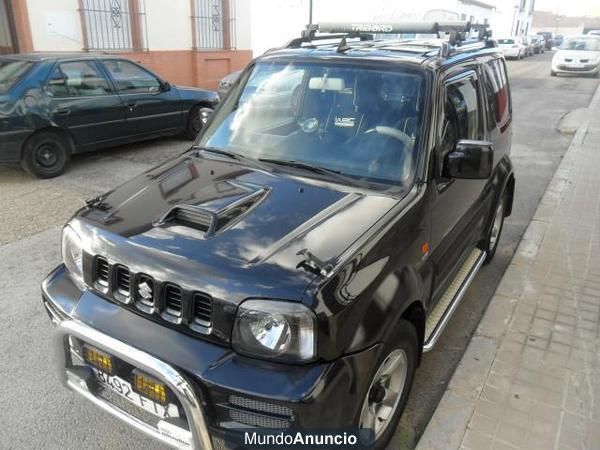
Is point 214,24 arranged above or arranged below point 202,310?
above

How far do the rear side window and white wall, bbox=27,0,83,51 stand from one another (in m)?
9.69

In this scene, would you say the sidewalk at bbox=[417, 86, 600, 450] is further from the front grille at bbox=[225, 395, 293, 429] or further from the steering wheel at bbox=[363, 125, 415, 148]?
the steering wheel at bbox=[363, 125, 415, 148]

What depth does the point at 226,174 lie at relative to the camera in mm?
2881

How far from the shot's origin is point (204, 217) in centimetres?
239

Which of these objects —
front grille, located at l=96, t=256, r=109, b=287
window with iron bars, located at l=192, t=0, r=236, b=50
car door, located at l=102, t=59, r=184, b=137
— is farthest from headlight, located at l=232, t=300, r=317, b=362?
window with iron bars, located at l=192, t=0, r=236, b=50

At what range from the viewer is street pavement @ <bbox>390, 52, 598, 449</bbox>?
10.0 ft

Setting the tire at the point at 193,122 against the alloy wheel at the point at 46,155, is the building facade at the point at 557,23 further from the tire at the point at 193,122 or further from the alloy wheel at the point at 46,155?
the alloy wheel at the point at 46,155

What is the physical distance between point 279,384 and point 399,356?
0.79 m

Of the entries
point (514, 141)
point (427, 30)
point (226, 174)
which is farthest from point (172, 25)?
point (226, 174)

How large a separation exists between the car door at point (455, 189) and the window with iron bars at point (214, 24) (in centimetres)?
1188

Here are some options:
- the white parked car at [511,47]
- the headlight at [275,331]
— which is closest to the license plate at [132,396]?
the headlight at [275,331]

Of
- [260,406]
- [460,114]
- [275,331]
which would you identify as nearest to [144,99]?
[460,114]

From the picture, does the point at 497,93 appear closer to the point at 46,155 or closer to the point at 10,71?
the point at 46,155

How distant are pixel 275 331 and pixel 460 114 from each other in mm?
2099
